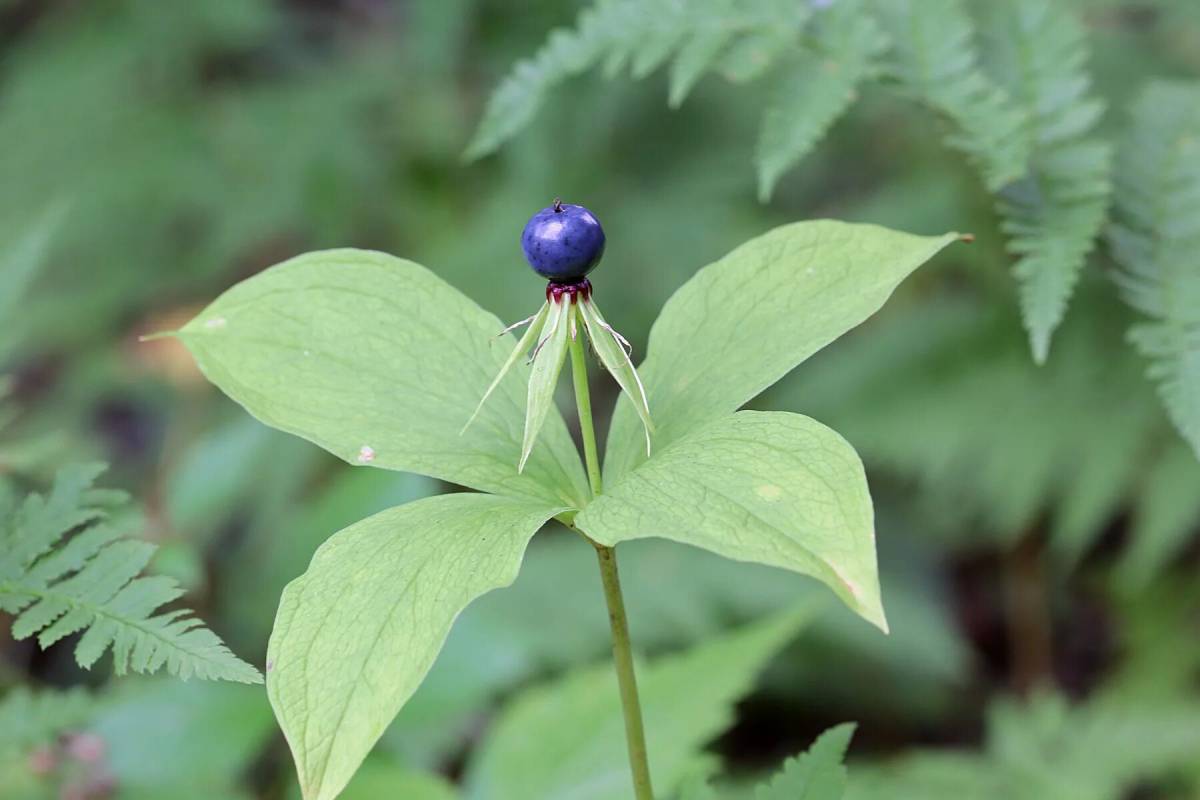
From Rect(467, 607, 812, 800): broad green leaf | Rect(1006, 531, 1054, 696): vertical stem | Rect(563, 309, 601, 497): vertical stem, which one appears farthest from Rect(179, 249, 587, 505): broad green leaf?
Rect(1006, 531, 1054, 696): vertical stem

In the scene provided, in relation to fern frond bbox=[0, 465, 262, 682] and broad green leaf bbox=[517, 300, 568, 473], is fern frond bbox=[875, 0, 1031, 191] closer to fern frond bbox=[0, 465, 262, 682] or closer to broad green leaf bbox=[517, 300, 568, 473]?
broad green leaf bbox=[517, 300, 568, 473]

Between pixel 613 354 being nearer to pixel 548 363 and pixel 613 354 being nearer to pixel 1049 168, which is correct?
pixel 548 363

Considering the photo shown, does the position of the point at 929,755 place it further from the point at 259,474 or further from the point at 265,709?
the point at 259,474

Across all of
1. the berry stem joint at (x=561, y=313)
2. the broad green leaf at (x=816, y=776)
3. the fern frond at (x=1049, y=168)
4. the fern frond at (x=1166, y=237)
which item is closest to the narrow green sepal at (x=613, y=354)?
the berry stem joint at (x=561, y=313)

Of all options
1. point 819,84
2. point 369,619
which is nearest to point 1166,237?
point 819,84

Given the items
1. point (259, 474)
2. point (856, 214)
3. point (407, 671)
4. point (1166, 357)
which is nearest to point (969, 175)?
point (856, 214)
